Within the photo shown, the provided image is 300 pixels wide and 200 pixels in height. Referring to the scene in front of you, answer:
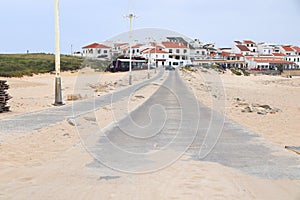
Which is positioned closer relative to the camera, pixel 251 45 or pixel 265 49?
pixel 265 49

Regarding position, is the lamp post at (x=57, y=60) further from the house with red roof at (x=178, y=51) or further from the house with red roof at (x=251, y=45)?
the house with red roof at (x=251, y=45)

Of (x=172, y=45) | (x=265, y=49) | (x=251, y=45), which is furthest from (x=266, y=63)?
(x=172, y=45)

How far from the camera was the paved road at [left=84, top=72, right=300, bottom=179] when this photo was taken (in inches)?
293

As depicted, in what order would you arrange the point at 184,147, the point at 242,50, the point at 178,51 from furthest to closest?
the point at 242,50, the point at 178,51, the point at 184,147

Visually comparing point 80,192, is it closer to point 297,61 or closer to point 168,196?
point 168,196

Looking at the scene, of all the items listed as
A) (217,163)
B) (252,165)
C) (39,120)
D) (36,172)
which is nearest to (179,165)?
(217,163)

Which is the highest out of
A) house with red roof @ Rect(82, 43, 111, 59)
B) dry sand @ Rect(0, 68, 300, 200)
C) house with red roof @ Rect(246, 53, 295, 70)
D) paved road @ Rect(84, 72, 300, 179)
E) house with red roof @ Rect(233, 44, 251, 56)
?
house with red roof @ Rect(233, 44, 251, 56)

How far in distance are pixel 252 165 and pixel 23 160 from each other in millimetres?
4326

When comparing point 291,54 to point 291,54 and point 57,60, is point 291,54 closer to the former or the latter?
point 291,54

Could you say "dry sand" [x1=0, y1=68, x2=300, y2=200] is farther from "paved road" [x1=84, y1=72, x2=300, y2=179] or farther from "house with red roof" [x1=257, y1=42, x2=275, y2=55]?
"house with red roof" [x1=257, y1=42, x2=275, y2=55]

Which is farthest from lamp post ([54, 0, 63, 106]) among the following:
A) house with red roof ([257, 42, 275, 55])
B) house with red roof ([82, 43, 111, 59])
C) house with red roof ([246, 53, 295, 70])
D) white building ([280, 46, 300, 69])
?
house with red roof ([257, 42, 275, 55])

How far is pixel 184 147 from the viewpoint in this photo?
30.8 feet

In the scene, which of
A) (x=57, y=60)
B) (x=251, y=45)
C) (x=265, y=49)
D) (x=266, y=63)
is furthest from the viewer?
(x=251, y=45)

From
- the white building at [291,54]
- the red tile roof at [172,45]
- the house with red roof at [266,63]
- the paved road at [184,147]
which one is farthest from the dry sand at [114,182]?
the white building at [291,54]
